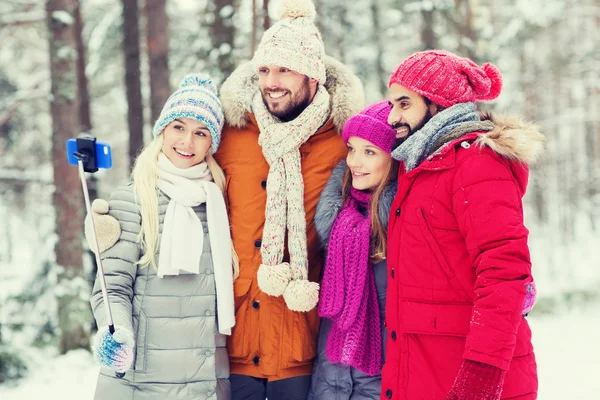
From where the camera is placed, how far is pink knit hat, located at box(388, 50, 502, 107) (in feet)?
9.49

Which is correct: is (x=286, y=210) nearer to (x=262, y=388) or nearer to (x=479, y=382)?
(x=262, y=388)

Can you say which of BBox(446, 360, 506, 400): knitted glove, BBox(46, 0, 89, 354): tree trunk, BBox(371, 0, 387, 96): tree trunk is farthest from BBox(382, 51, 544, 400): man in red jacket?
BBox(371, 0, 387, 96): tree trunk

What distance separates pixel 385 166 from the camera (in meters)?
3.41

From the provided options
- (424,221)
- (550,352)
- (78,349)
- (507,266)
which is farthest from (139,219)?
(550,352)

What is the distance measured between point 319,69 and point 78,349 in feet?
18.9

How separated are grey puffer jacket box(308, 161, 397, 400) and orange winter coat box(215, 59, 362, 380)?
13cm

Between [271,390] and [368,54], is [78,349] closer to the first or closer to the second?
[271,390]

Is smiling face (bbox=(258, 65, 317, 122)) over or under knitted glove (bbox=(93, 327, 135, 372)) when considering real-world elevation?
over

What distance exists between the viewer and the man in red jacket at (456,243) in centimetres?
246

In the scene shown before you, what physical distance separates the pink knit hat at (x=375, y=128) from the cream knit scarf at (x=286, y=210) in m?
0.30

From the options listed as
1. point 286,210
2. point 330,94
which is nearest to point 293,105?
point 330,94

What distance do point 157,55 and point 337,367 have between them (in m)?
6.35

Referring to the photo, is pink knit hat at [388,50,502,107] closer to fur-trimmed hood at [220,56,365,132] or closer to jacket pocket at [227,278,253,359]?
fur-trimmed hood at [220,56,365,132]

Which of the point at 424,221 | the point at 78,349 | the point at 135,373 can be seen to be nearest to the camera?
the point at 424,221
